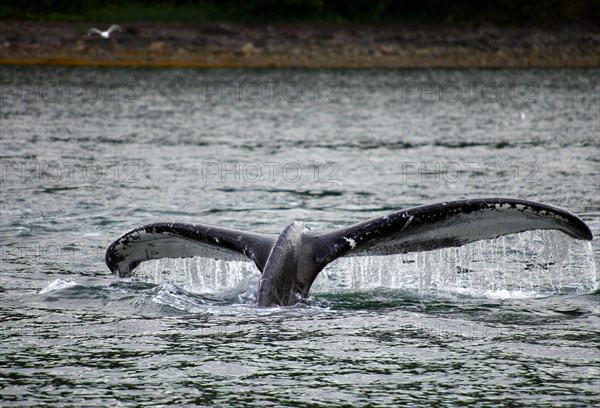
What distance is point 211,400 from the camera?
312 inches

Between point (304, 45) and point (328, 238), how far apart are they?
195ft

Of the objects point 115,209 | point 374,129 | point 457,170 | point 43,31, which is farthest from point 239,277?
point 43,31

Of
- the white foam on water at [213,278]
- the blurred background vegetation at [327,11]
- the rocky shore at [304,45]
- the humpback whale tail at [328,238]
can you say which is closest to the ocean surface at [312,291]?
the white foam on water at [213,278]

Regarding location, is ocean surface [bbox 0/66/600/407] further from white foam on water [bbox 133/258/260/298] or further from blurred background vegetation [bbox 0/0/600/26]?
blurred background vegetation [bbox 0/0/600/26]

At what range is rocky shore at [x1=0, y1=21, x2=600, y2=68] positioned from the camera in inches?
2547

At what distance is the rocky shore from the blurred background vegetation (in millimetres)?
2062

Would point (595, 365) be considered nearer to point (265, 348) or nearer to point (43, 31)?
point (265, 348)

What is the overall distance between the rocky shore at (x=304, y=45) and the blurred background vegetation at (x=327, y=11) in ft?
6.77

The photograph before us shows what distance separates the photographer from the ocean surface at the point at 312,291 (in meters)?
8.38

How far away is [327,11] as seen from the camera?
245ft

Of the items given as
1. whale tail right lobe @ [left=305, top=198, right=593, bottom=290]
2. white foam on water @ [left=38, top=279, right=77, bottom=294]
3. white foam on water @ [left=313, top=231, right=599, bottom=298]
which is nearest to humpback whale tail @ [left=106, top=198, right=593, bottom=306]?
whale tail right lobe @ [left=305, top=198, right=593, bottom=290]

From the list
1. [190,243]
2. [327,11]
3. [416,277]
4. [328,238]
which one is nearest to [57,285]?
[190,243]

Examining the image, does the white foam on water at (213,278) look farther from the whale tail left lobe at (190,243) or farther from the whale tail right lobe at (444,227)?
the whale tail right lobe at (444,227)

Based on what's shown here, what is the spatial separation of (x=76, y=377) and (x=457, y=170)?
1623 centimetres
